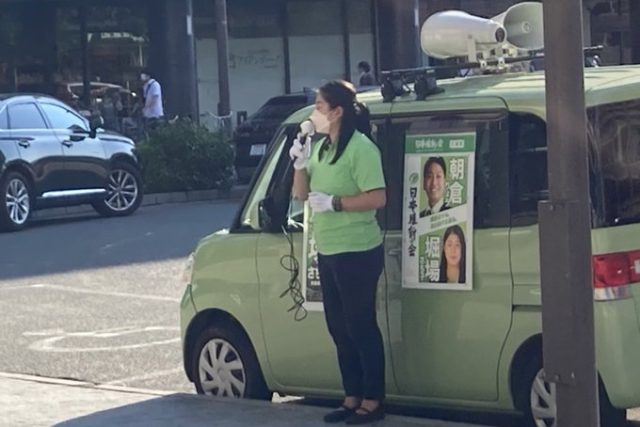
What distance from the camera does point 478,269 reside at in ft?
24.0

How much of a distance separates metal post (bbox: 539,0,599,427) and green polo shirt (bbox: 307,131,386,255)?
183cm

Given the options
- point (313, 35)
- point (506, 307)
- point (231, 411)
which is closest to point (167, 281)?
point (231, 411)

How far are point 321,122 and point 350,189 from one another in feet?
1.30

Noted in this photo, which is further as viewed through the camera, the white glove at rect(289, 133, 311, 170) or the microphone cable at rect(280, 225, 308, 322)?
the microphone cable at rect(280, 225, 308, 322)

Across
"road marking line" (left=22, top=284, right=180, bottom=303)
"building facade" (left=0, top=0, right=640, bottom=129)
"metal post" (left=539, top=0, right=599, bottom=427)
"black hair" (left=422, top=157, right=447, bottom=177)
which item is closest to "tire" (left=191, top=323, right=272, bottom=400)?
"black hair" (left=422, top=157, right=447, bottom=177)

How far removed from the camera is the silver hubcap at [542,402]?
7.13 metres

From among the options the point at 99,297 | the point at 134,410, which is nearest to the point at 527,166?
the point at 134,410

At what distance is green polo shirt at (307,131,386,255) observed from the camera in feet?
24.8

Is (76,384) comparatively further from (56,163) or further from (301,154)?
(56,163)

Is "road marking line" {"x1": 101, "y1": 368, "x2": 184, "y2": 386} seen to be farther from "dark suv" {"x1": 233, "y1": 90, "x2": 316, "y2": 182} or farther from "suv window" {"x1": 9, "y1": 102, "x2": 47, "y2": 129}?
"dark suv" {"x1": 233, "y1": 90, "x2": 316, "y2": 182}

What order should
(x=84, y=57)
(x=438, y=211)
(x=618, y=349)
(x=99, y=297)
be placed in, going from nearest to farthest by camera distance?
(x=618, y=349), (x=438, y=211), (x=99, y=297), (x=84, y=57)

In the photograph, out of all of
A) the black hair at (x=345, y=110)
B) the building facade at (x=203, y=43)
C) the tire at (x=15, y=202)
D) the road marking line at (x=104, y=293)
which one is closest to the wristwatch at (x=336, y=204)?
the black hair at (x=345, y=110)

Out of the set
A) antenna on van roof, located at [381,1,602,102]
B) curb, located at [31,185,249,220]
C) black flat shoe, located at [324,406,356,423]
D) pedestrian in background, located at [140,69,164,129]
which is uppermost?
pedestrian in background, located at [140,69,164,129]

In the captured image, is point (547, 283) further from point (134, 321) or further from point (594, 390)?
point (134, 321)
